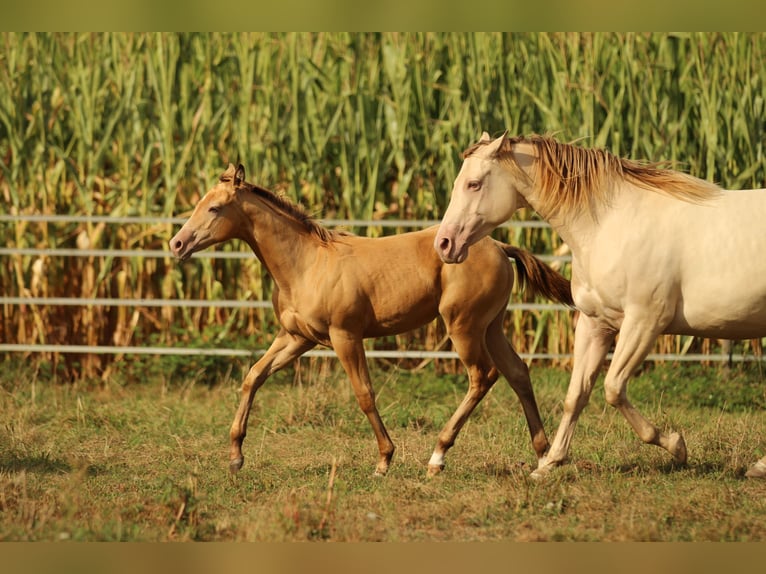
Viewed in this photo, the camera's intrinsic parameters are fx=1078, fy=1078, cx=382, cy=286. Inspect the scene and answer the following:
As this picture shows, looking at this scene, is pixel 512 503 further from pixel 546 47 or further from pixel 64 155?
pixel 64 155

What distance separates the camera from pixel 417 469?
6.97 m

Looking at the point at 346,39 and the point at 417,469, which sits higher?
the point at 346,39

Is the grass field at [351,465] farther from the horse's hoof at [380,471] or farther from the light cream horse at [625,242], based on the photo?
the light cream horse at [625,242]

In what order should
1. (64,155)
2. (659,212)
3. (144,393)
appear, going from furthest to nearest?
(64,155) → (144,393) → (659,212)

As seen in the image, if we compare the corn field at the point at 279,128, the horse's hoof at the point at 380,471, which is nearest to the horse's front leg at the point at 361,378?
the horse's hoof at the point at 380,471

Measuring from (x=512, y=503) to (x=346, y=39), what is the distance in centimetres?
616

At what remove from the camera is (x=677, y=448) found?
6.64m

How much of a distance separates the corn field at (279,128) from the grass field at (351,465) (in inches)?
35.0

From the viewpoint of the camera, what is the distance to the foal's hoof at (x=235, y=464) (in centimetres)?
696

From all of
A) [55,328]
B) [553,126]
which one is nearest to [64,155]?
[55,328]

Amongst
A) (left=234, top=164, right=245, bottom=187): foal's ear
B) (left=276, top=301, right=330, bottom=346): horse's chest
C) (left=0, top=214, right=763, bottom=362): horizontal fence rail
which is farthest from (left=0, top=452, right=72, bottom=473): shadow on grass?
(left=0, top=214, right=763, bottom=362): horizontal fence rail

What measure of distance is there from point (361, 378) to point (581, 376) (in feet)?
4.57

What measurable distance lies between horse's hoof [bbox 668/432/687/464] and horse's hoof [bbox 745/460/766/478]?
39 cm

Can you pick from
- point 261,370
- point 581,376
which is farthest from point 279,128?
point 581,376
